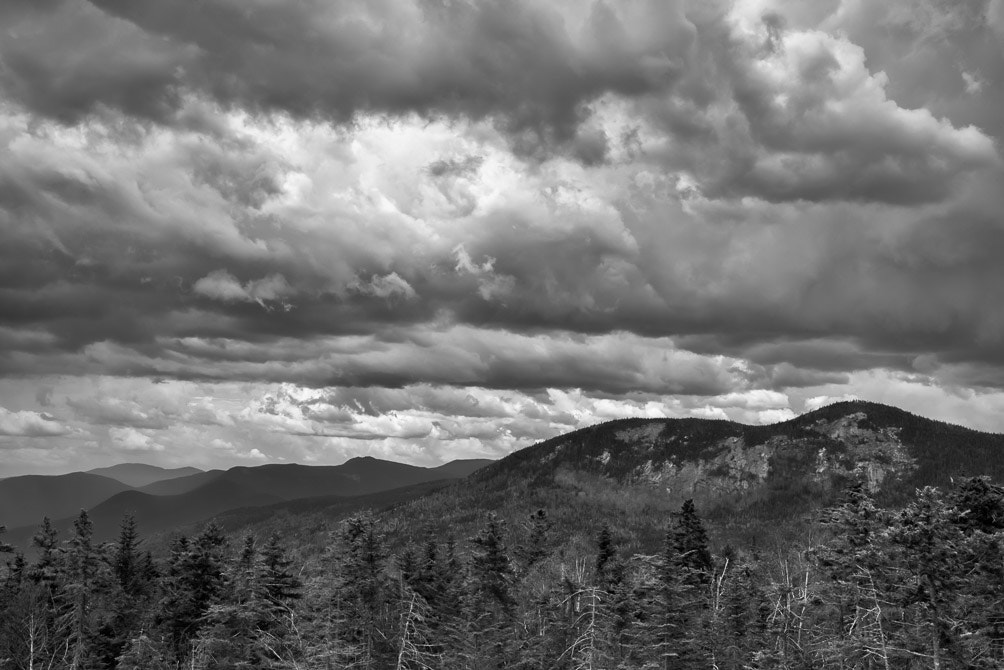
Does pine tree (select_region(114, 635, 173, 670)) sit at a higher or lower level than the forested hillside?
lower

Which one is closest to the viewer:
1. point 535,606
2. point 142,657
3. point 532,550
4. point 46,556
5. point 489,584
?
point 142,657

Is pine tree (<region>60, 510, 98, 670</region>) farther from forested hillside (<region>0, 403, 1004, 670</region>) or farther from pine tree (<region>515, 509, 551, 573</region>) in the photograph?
pine tree (<region>515, 509, 551, 573</region>)

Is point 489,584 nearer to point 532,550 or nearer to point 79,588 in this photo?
point 532,550

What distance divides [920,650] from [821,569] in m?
11.8

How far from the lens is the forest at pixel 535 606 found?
24.6 metres

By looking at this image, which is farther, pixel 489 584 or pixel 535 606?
pixel 535 606

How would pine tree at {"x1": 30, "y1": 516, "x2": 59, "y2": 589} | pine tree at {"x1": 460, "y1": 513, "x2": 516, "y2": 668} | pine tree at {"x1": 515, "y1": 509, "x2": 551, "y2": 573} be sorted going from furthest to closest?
pine tree at {"x1": 515, "y1": 509, "x2": 551, "y2": 573} < pine tree at {"x1": 30, "y1": 516, "x2": 59, "y2": 589} < pine tree at {"x1": 460, "y1": 513, "x2": 516, "y2": 668}

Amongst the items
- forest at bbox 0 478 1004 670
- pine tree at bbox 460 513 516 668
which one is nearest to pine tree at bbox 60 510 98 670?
forest at bbox 0 478 1004 670

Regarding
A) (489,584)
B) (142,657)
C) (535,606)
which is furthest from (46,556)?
(535,606)

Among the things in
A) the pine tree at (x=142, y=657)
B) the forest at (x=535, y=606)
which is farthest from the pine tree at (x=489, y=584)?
the pine tree at (x=142, y=657)

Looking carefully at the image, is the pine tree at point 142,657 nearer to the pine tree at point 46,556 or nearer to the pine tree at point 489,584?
the pine tree at point 489,584

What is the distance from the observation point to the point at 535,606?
60406 millimetres

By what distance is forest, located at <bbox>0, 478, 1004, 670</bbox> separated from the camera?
24.6m

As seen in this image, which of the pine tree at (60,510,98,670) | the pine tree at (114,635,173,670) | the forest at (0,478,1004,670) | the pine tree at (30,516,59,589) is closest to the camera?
the forest at (0,478,1004,670)
